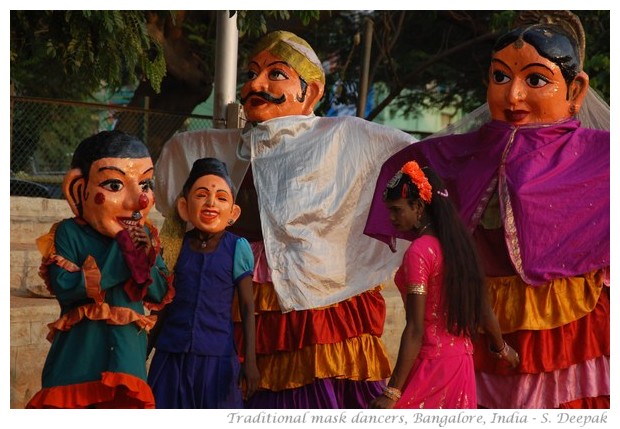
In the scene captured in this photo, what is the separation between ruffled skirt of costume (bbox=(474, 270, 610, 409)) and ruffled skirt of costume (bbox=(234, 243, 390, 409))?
2.94 feet

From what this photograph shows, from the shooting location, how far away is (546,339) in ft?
16.1

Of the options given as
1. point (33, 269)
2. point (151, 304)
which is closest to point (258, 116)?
point (151, 304)

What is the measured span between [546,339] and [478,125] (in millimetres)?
1201

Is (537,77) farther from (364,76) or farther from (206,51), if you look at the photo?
(206,51)

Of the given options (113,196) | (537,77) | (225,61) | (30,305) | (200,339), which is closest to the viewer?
(113,196)

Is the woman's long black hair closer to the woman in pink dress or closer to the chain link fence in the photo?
the woman in pink dress

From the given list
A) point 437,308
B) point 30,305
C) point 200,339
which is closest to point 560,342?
point 437,308

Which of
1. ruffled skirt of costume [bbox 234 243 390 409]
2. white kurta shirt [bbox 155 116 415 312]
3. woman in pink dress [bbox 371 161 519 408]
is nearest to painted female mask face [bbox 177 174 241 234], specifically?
white kurta shirt [bbox 155 116 415 312]

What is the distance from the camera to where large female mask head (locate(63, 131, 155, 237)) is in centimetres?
423

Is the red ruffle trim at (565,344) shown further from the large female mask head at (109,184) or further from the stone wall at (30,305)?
the stone wall at (30,305)

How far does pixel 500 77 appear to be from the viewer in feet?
16.7

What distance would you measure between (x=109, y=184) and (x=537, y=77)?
6.77ft

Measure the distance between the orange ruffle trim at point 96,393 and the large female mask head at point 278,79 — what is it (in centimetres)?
188
